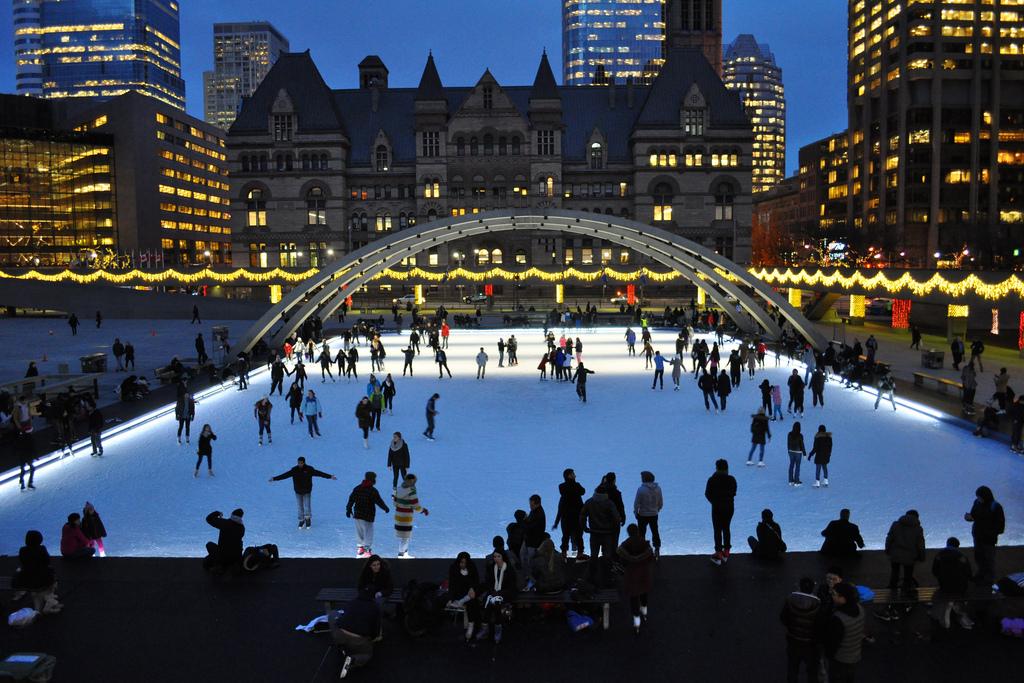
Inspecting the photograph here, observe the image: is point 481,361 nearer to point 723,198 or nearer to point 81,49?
point 723,198

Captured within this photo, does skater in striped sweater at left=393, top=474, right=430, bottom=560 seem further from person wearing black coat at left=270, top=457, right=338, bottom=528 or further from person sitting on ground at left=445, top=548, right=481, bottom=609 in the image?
person sitting on ground at left=445, top=548, right=481, bottom=609

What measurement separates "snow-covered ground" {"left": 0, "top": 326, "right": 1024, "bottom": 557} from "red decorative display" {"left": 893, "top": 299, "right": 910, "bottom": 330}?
2646cm

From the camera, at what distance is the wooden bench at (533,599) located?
8.62 m

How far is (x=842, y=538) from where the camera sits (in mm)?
10258

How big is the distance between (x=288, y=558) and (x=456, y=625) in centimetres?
313

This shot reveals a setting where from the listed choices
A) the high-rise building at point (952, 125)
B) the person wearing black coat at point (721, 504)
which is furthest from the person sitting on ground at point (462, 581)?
the high-rise building at point (952, 125)

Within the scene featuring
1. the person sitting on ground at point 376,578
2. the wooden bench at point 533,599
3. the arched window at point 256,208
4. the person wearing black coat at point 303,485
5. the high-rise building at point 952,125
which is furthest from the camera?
the high-rise building at point 952,125

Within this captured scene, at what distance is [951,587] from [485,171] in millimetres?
74002

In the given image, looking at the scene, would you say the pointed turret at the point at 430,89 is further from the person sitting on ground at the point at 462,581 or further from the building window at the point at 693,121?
the person sitting on ground at the point at 462,581

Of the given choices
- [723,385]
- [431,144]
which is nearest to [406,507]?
[723,385]

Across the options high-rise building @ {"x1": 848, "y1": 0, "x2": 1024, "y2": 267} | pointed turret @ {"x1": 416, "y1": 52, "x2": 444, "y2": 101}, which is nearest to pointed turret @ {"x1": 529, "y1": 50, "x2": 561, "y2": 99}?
pointed turret @ {"x1": 416, "y1": 52, "x2": 444, "y2": 101}

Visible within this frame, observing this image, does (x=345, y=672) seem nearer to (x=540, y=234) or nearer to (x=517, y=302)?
(x=517, y=302)

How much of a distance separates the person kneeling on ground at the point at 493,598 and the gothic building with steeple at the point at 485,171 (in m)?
70.7

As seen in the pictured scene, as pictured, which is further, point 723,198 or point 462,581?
point 723,198
